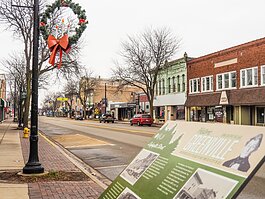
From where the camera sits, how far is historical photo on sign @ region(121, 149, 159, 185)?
3.62 meters

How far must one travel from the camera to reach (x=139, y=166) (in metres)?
3.78

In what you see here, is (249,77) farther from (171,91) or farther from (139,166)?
(139,166)

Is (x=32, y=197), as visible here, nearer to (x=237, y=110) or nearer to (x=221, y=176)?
(x=221, y=176)

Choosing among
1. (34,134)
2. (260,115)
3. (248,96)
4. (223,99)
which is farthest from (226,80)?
(34,134)

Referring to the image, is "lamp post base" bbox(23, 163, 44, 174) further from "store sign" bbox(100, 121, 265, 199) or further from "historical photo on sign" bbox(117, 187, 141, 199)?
"historical photo on sign" bbox(117, 187, 141, 199)

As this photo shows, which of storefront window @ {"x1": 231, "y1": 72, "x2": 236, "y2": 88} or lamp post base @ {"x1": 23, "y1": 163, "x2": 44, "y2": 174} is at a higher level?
storefront window @ {"x1": 231, "y1": 72, "x2": 236, "y2": 88}

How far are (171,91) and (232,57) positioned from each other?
14.9 metres

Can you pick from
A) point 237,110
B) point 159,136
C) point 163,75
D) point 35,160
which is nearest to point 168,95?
point 163,75

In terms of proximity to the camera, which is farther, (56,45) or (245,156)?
(56,45)

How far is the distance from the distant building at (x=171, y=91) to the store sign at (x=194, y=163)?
131 ft

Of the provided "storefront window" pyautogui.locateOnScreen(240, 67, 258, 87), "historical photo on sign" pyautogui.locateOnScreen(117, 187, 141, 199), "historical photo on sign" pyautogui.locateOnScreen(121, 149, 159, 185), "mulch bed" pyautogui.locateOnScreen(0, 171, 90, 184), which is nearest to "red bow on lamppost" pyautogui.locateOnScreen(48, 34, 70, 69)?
"mulch bed" pyautogui.locateOnScreen(0, 171, 90, 184)

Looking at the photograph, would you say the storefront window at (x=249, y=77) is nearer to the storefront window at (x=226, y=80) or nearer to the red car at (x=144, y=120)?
the storefront window at (x=226, y=80)

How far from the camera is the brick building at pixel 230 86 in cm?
2980

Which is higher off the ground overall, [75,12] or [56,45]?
[75,12]
